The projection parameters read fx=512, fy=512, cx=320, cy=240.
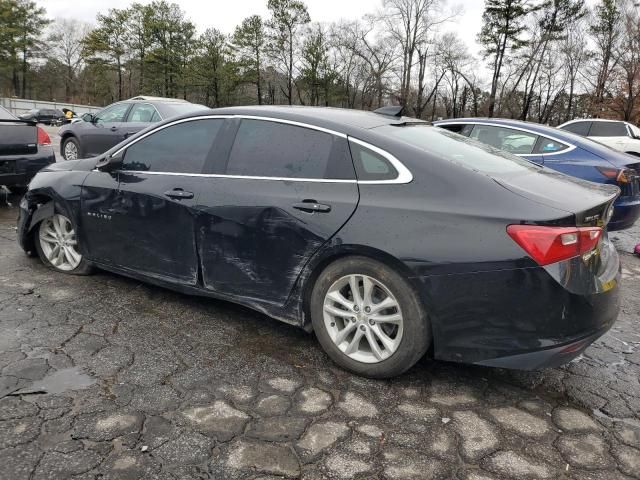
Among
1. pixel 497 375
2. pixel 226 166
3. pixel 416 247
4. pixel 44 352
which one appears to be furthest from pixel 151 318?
pixel 497 375

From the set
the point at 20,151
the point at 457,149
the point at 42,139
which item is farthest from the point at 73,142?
the point at 457,149

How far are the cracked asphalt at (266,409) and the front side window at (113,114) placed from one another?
7562mm

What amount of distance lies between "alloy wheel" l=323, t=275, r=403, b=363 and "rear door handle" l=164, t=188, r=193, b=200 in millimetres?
1201

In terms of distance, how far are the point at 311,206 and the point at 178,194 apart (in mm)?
1044

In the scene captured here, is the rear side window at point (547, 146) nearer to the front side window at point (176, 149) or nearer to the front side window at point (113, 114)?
the front side window at point (176, 149)

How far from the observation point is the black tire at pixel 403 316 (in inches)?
103

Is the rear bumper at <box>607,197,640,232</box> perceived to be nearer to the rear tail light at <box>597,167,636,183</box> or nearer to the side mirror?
the rear tail light at <box>597,167,636,183</box>

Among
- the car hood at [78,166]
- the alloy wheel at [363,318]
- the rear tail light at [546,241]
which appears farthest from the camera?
the car hood at [78,166]

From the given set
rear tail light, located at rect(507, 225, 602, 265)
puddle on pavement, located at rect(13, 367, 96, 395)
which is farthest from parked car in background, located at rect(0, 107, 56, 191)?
rear tail light, located at rect(507, 225, 602, 265)

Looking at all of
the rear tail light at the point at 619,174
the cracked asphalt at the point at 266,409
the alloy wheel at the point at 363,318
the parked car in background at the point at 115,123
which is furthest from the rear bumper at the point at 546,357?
the parked car in background at the point at 115,123

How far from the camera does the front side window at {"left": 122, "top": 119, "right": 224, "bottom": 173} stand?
11.4ft

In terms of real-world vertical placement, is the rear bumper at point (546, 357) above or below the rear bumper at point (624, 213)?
below

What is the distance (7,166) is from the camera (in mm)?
6418

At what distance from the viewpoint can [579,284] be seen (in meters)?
2.44
